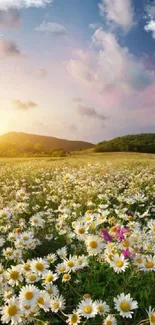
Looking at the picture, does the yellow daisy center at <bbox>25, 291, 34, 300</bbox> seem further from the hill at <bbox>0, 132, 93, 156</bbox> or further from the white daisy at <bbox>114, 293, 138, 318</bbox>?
the hill at <bbox>0, 132, 93, 156</bbox>

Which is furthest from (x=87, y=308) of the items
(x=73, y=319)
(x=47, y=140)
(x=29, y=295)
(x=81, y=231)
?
(x=47, y=140)

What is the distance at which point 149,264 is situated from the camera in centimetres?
328

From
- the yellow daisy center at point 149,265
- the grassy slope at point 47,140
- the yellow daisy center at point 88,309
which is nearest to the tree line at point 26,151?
the grassy slope at point 47,140

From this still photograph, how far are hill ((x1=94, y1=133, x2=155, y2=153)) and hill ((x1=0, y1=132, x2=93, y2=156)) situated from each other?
481 cm

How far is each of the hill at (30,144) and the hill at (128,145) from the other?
4815 millimetres

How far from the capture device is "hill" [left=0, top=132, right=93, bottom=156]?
50.2 meters

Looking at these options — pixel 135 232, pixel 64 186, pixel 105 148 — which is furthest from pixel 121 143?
pixel 135 232

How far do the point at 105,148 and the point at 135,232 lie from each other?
56.2m

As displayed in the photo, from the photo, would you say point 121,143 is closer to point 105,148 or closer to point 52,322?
point 105,148

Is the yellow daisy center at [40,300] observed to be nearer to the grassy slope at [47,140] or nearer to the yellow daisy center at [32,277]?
the yellow daisy center at [32,277]

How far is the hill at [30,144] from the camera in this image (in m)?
50.2

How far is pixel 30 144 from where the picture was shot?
55.9m

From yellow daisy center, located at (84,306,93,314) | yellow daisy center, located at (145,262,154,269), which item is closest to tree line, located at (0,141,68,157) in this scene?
yellow daisy center, located at (145,262,154,269)

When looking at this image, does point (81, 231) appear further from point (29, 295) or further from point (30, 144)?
point (30, 144)
